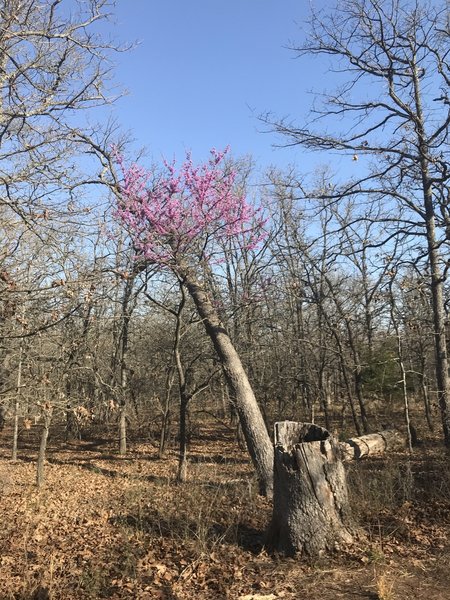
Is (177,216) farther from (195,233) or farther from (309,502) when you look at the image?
(309,502)

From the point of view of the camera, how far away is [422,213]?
33.9 feet

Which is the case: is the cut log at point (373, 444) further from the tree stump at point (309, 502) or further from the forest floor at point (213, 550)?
the tree stump at point (309, 502)

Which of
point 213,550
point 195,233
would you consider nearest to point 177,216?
point 195,233

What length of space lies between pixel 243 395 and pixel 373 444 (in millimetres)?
5000

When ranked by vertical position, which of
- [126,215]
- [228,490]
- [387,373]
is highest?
[126,215]

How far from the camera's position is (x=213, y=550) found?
4.47 meters

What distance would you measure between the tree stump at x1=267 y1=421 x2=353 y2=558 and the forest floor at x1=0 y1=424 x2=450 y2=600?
15 centimetres

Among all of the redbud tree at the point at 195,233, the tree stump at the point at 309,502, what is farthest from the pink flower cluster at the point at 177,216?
the tree stump at the point at 309,502

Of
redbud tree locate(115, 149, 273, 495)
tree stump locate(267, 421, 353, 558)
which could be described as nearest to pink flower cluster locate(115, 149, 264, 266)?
redbud tree locate(115, 149, 273, 495)

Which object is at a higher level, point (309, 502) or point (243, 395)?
point (243, 395)

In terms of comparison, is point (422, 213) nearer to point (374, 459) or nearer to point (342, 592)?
point (374, 459)

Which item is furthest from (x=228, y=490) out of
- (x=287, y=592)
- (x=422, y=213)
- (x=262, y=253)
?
(x=262, y=253)

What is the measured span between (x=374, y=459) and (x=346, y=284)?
1018 cm

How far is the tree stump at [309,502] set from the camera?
13.5ft
